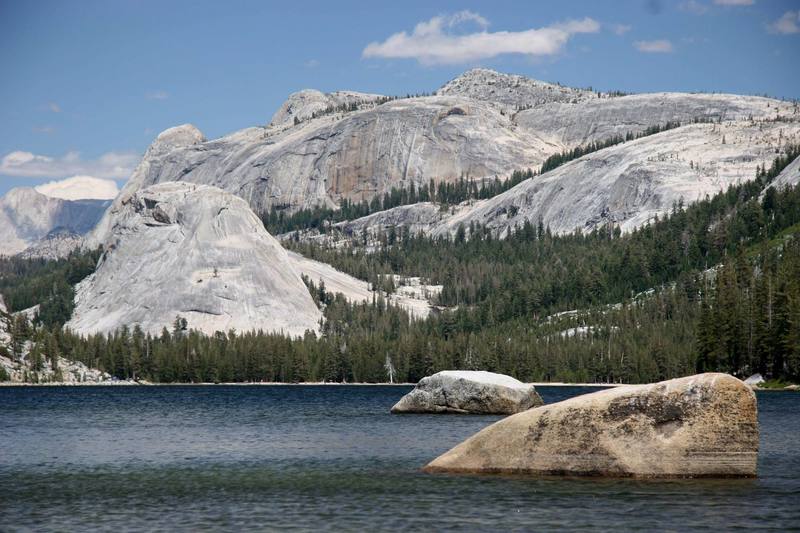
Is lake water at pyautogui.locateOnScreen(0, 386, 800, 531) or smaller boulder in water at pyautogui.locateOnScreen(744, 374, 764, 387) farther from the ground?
smaller boulder in water at pyautogui.locateOnScreen(744, 374, 764, 387)

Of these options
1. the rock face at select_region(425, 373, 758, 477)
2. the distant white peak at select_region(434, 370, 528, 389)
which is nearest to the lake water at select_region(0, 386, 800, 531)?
the rock face at select_region(425, 373, 758, 477)

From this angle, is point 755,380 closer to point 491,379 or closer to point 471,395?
point 491,379

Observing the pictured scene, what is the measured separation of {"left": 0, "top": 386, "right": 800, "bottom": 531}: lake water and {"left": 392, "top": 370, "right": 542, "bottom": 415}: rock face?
8566mm

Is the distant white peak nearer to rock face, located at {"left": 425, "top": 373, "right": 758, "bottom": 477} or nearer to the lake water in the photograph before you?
the lake water

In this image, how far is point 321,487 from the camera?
163 ft

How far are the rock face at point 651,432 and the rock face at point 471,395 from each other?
166 feet

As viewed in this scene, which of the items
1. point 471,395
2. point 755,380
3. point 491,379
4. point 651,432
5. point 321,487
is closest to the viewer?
point 651,432

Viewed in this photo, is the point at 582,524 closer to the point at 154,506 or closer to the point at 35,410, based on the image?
the point at 154,506

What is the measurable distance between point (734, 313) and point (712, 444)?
109 meters

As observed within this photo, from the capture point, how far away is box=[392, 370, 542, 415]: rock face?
99625 millimetres

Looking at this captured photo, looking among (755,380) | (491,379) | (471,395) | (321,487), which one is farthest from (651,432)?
(755,380)

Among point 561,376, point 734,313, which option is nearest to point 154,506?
point 734,313

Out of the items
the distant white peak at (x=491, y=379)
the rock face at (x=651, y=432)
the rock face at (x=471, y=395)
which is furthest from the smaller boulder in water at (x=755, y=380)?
the rock face at (x=651, y=432)

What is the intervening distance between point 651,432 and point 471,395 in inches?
2169
